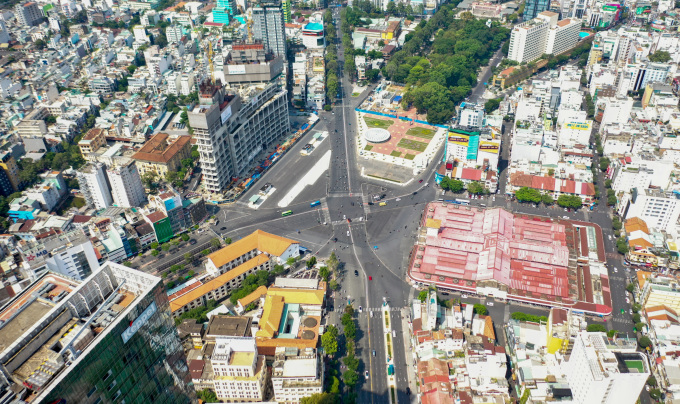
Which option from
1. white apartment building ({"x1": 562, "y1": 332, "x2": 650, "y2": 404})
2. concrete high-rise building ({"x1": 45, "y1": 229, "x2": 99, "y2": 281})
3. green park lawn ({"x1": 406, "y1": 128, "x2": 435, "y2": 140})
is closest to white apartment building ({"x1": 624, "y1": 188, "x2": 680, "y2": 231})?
white apartment building ({"x1": 562, "y1": 332, "x2": 650, "y2": 404})

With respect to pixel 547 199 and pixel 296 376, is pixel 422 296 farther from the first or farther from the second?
pixel 547 199

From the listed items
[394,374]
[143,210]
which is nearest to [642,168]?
[394,374]

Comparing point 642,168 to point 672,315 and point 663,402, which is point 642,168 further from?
point 663,402

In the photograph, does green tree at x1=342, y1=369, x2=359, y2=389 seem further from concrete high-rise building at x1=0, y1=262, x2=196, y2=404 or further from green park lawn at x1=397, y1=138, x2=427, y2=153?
green park lawn at x1=397, y1=138, x2=427, y2=153

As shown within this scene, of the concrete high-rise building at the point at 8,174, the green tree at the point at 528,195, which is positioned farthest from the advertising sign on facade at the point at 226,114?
the green tree at the point at 528,195

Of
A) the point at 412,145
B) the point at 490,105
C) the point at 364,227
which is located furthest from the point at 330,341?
the point at 490,105
